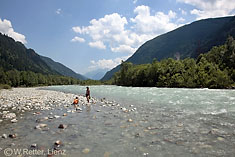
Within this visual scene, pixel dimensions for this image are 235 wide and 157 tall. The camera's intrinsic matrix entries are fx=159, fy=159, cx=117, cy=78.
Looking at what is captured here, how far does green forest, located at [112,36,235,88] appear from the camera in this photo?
189ft

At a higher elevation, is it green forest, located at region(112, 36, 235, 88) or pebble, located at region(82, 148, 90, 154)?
green forest, located at region(112, 36, 235, 88)

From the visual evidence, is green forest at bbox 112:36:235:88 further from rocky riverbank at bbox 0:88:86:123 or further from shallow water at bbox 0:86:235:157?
shallow water at bbox 0:86:235:157

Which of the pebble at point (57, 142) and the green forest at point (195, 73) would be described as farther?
the green forest at point (195, 73)

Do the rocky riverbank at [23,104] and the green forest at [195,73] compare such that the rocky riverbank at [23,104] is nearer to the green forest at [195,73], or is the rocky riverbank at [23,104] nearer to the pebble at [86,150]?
the pebble at [86,150]

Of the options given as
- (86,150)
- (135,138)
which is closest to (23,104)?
(86,150)

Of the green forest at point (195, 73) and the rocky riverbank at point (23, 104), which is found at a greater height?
the green forest at point (195, 73)

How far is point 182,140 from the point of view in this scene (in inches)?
273

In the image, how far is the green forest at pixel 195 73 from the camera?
57.5 meters

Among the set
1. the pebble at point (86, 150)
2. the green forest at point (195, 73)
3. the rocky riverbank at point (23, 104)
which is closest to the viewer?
the pebble at point (86, 150)

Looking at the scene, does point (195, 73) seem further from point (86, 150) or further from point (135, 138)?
point (86, 150)

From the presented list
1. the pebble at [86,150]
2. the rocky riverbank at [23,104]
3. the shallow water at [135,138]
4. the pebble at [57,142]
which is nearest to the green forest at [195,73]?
the rocky riverbank at [23,104]

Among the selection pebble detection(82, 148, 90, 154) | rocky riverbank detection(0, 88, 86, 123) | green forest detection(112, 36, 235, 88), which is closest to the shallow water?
pebble detection(82, 148, 90, 154)

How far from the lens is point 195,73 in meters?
66.7

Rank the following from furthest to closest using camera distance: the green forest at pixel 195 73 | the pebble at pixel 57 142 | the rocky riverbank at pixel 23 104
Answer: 1. the green forest at pixel 195 73
2. the rocky riverbank at pixel 23 104
3. the pebble at pixel 57 142
